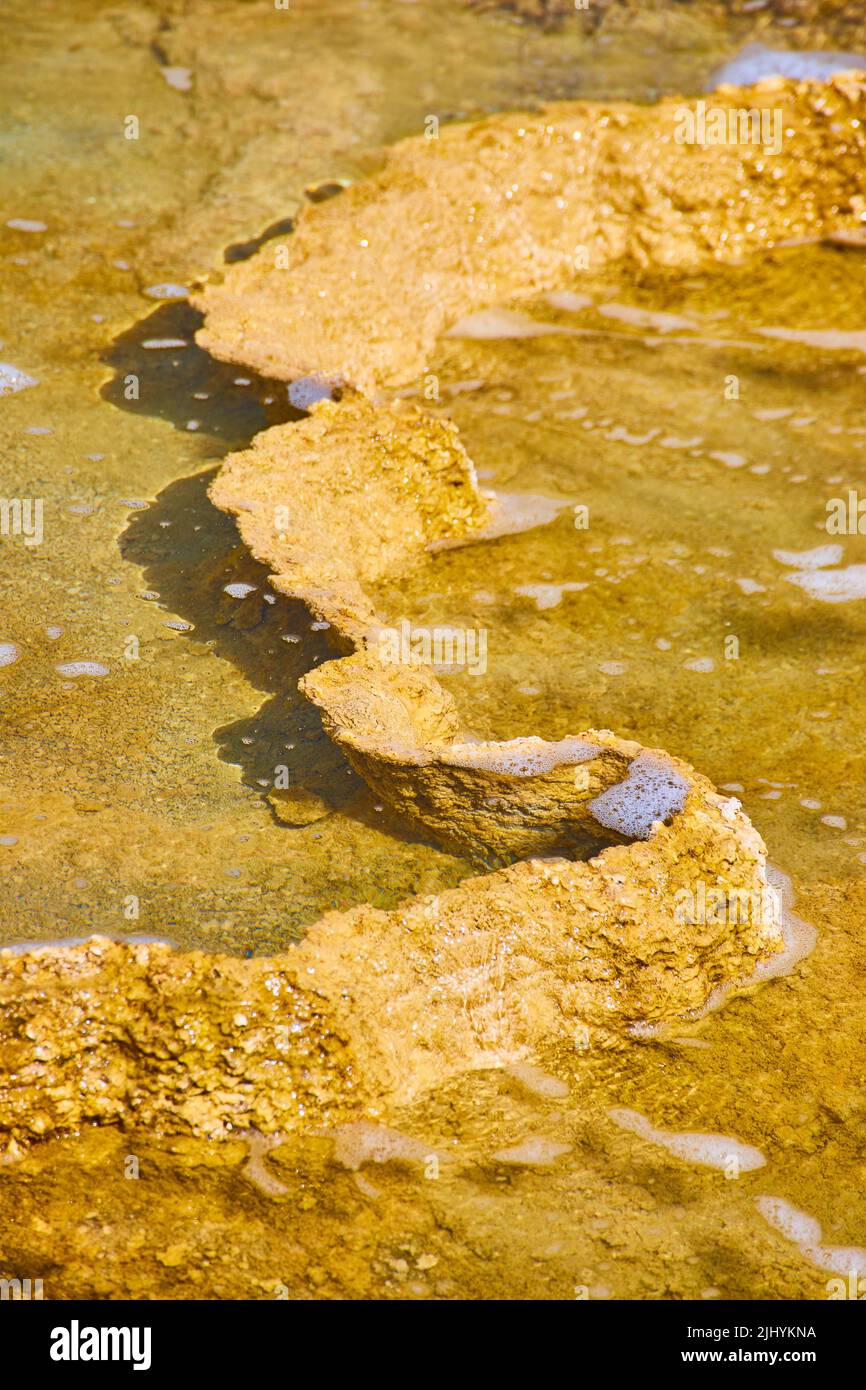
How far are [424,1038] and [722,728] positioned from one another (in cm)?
125

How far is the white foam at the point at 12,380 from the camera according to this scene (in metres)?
4.41

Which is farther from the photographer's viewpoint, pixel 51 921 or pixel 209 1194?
pixel 51 921

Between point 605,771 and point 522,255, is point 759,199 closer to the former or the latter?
point 522,255

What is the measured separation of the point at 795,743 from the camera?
10.9ft

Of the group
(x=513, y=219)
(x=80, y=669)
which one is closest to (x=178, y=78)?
(x=513, y=219)

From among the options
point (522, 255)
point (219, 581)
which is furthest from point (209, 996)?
point (522, 255)

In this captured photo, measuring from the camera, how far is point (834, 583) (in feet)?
12.8

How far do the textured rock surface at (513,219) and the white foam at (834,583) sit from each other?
156 centimetres

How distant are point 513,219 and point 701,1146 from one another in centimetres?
389

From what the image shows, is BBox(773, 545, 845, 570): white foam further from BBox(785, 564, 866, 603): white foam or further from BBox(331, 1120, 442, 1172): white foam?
BBox(331, 1120, 442, 1172): white foam

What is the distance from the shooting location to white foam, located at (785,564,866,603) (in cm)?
386

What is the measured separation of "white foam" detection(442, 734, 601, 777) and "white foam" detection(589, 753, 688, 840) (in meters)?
0.09

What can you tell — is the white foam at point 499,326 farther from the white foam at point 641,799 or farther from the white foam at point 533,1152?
the white foam at point 533,1152

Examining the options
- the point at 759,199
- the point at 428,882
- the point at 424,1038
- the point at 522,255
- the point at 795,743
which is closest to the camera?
the point at 424,1038
